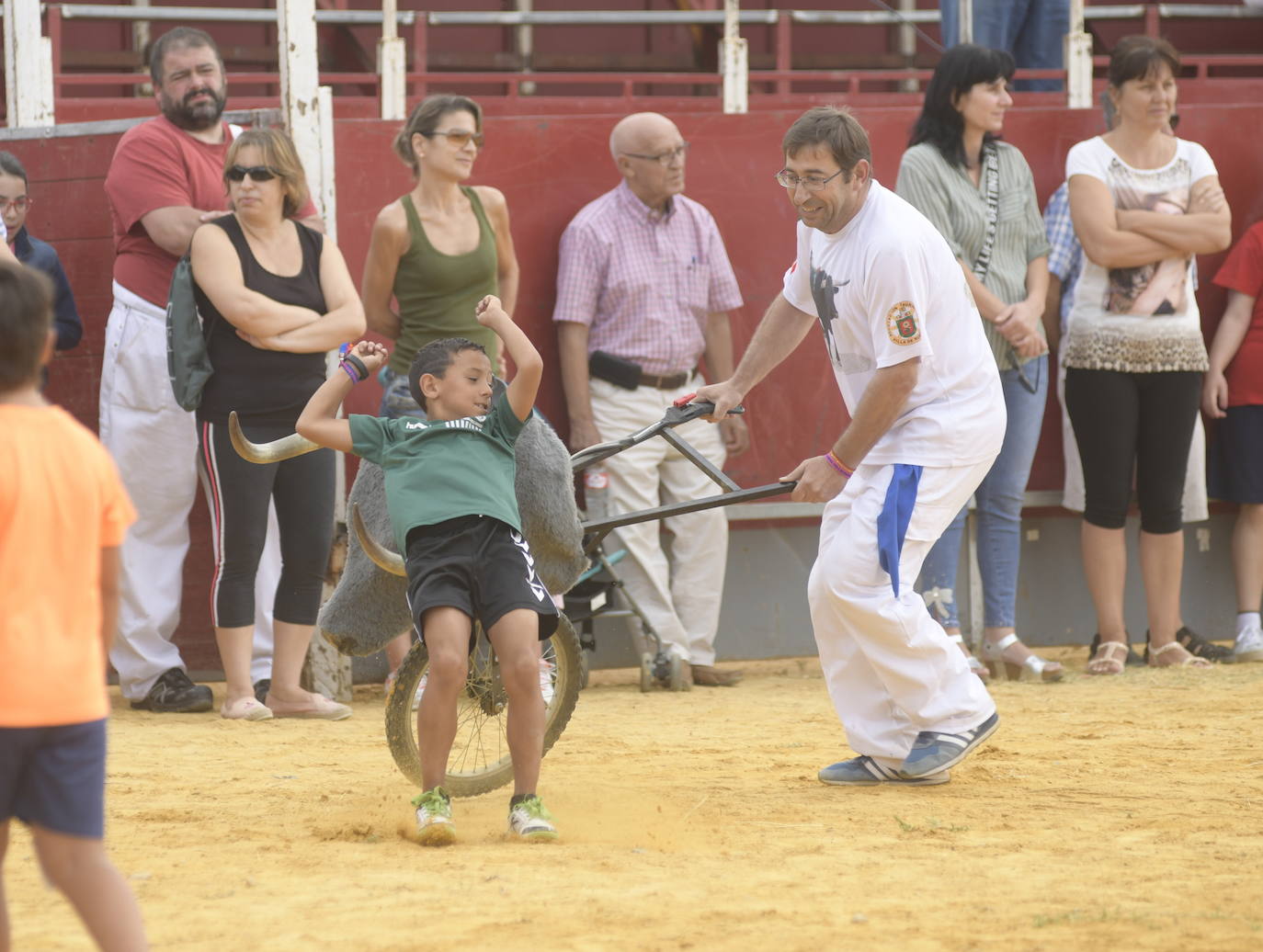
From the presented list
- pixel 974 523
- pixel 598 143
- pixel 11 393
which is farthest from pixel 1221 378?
pixel 11 393

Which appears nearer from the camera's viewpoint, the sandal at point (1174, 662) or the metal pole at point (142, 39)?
the sandal at point (1174, 662)

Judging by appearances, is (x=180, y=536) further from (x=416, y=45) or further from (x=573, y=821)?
(x=416, y=45)

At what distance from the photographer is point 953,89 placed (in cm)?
732

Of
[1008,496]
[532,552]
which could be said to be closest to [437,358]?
[532,552]

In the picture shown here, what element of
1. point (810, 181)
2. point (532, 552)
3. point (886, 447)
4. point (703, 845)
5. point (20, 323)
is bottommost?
point (703, 845)

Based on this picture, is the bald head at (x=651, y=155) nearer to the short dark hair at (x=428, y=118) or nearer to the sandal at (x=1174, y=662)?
the short dark hair at (x=428, y=118)

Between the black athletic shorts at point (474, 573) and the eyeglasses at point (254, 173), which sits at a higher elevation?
the eyeglasses at point (254, 173)

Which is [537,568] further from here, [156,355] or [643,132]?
[643,132]

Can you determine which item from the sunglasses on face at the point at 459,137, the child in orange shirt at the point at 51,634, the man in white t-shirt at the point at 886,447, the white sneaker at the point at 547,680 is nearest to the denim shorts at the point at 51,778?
the child in orange shirt at the point at 51,634

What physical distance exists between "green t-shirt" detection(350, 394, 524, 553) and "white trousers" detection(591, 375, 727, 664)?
2.90 meters

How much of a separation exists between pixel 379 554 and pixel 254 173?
2.02 m

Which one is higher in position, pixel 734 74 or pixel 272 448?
pixel 734 74

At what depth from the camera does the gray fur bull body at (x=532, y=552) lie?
5.11 m

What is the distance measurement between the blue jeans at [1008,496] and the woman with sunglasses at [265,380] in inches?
104
